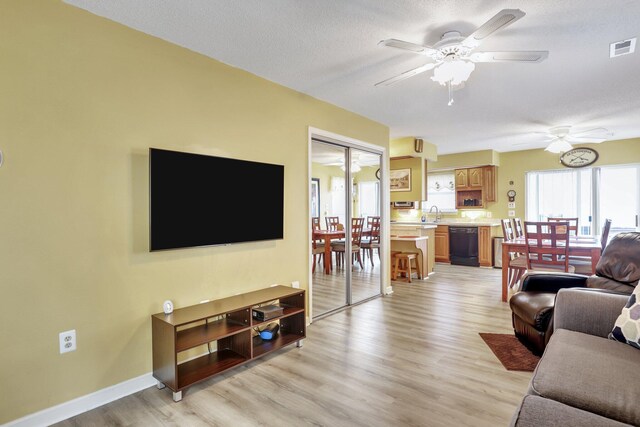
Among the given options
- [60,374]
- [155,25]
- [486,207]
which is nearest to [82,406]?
[60,374]

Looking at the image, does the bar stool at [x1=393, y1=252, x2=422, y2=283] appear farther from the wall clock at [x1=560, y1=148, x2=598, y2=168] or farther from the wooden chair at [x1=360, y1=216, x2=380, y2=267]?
the wall clock at [x1=560, y1=148, x2=598, y2=168]

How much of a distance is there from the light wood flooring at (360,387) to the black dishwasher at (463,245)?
3.79 m

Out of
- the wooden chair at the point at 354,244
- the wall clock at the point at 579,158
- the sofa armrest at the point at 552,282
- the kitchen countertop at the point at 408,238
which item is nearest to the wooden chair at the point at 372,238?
the wooden chair at the point at 354,244

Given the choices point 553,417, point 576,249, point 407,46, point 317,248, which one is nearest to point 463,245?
point 576,249

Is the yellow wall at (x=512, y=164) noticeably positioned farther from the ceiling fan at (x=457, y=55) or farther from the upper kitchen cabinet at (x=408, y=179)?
the ceiling fan at (x=457, y=55)

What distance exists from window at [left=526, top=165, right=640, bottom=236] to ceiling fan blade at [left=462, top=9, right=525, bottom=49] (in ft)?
20.5

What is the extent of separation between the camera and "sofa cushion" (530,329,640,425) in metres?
1.20

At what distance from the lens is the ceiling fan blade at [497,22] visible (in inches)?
68.0

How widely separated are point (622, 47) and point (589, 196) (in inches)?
201

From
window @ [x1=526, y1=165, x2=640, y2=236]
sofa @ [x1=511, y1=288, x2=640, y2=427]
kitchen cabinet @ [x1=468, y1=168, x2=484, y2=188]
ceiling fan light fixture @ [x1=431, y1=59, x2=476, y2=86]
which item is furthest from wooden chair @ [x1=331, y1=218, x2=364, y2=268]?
window @ [x1=526, y1=165, x2=640, y2=236]

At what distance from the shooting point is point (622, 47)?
263 cm

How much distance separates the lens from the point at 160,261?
244cm

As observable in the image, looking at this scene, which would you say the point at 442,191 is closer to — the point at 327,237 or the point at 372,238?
the point at 372,238

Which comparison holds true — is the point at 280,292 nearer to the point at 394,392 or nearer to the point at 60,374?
the point at 394,392
